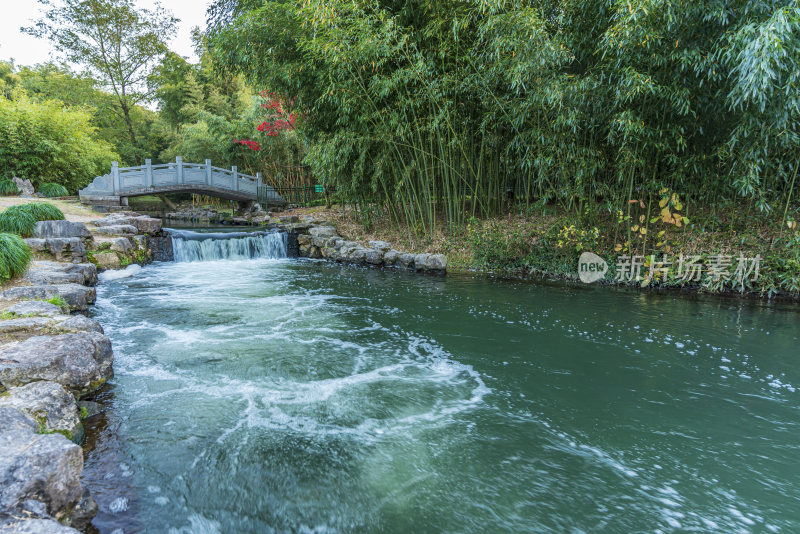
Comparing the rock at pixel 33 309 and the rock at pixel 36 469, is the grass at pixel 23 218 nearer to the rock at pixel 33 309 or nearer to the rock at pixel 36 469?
the rock at pixel 33 309

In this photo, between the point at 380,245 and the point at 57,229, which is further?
the point at 380,245

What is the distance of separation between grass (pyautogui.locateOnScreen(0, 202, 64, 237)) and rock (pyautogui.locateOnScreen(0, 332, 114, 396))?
524 cm

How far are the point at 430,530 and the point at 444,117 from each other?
6.96 metres

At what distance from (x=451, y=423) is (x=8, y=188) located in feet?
51.3

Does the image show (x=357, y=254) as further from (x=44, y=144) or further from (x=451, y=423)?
(x=44, y=144)

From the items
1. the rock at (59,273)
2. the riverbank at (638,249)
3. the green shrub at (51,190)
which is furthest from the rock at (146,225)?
the riverbank at (638,249)

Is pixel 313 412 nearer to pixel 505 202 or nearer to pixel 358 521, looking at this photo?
pixel 358 521

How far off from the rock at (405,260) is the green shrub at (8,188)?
1213 cm

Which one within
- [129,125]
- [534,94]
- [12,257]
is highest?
[129,125]

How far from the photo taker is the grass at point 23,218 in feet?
21.6

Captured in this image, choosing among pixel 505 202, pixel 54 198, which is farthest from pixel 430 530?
pixel 54 198

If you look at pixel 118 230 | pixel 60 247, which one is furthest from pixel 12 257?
pixel 118 230

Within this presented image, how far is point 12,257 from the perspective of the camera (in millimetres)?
4863

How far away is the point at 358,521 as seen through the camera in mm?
2035
